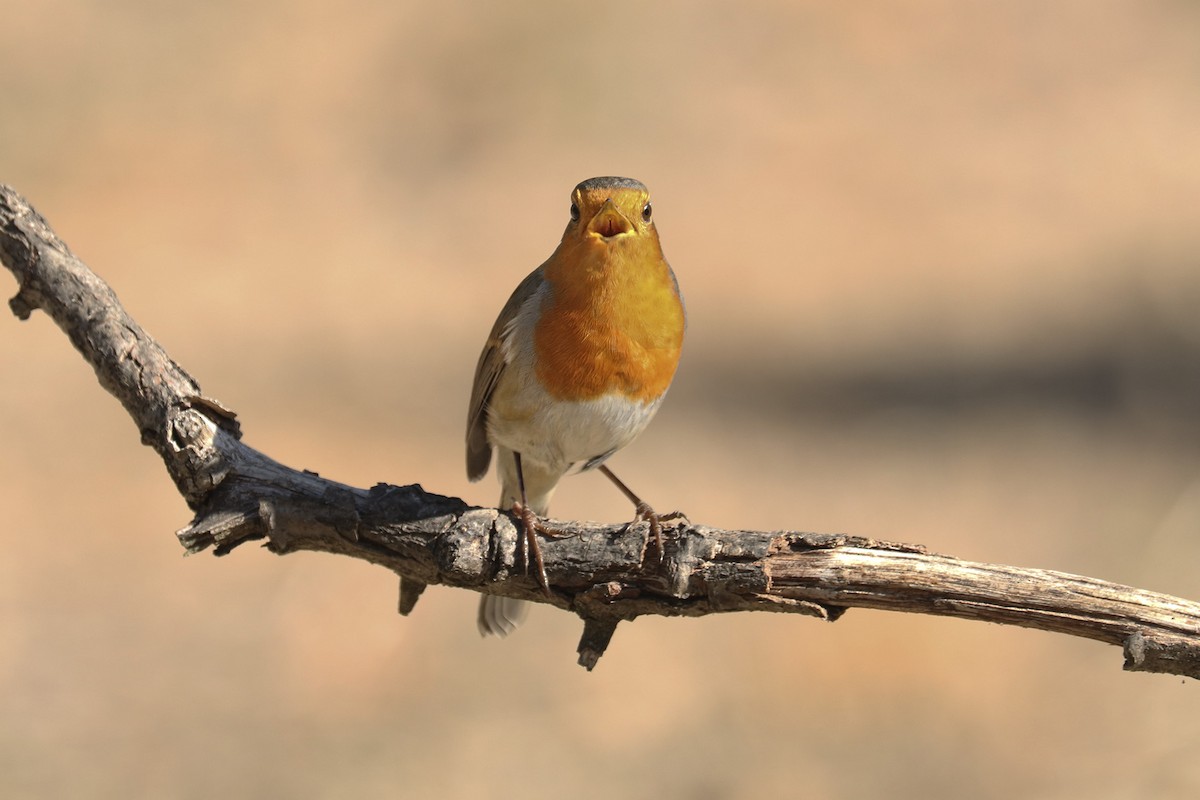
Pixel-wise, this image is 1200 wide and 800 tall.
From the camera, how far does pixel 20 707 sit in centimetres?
733

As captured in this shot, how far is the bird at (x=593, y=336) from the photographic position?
4.92 m

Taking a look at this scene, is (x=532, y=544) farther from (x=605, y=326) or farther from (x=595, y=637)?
(x=605, y=326)

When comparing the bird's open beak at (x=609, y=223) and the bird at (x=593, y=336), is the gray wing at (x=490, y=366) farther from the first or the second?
the bird's open beak at (x=609, y=223)

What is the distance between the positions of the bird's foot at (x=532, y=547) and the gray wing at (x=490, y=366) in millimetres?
950

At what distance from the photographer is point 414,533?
442cm

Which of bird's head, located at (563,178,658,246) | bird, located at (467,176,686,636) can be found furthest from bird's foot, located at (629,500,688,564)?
bird's head, located at (563,178,658,246)

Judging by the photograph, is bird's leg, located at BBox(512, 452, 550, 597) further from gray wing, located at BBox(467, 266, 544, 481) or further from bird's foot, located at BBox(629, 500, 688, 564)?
gray wing, located at BBox(467, 266, 544, 481)

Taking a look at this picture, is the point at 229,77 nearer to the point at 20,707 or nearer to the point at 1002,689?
the point at 20,707

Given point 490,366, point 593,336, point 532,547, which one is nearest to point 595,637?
point 532,547

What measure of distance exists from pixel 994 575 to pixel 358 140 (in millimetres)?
9648

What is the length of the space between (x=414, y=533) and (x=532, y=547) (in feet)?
1.23

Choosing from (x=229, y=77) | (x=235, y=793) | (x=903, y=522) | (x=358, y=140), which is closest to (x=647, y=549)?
(x=235, y=793)

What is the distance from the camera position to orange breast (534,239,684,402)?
→ 4.93 meters

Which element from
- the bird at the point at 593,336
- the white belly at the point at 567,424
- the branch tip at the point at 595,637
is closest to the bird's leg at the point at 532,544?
the branch tip at the point at 595,637
